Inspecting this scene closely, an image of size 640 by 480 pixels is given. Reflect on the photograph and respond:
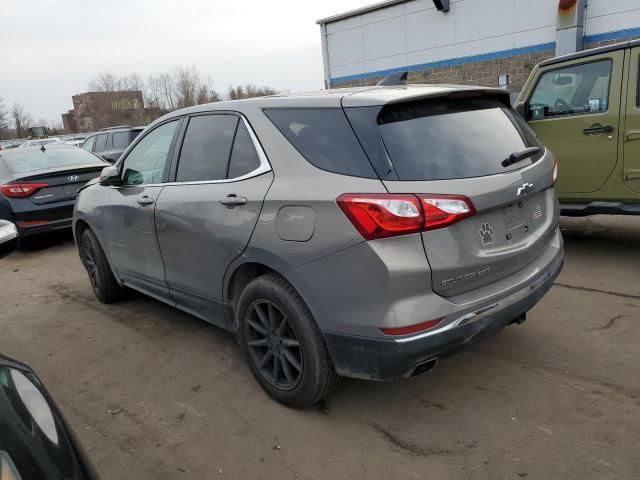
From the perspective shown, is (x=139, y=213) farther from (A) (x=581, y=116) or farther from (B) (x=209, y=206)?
(A) (x=581, y=116)

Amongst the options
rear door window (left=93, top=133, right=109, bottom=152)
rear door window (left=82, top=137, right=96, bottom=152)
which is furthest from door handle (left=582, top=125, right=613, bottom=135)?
rear door window (left=82, top=137, right=96, bottom=152)

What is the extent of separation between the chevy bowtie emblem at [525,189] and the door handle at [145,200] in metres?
2.54

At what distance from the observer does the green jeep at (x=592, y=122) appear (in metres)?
4.95

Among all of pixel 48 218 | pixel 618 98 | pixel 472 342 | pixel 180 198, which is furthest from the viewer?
pixel 48 218

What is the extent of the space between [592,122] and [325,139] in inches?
143

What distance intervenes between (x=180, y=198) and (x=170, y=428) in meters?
1.47

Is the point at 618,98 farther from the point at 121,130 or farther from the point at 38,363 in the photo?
the point at 121,130

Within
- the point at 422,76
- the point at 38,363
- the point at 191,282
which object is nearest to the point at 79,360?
the point at 38,363

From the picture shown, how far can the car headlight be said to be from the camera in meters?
1.32

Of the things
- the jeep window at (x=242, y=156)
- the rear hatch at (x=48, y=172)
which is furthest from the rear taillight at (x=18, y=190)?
the jeep window at (x=242, y=156)

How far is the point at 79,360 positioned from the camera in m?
4.01

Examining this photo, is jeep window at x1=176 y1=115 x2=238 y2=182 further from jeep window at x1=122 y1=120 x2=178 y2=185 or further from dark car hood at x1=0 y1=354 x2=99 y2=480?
dark car hood at x1=0 y1=354 x2=99 y2=480

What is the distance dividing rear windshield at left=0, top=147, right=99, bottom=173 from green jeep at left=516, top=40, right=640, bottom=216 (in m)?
6.60

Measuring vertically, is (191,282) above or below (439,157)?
below
